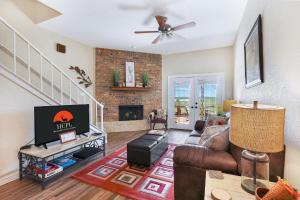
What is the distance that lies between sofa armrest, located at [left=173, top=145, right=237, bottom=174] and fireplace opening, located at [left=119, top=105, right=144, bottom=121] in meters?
4.07

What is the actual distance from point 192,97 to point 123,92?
2.46 meters

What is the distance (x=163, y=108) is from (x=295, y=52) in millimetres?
5116

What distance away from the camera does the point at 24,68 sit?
343 centimetres

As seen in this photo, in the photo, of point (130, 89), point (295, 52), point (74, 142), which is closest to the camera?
point (295, 52)

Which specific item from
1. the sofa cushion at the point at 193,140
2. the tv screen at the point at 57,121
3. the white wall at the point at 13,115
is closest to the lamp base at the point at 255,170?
the sofa cushion at the point at 193,140

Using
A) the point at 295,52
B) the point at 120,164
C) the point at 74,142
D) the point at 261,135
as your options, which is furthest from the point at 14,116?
the point at 295,52

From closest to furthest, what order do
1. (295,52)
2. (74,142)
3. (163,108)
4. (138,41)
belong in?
(295,52) < (74,142) < (138,41) < (163,108)

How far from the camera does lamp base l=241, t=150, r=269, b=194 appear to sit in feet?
3.65

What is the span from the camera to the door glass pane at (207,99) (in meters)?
5.40

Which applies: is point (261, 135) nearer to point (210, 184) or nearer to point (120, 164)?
point (210, 184)

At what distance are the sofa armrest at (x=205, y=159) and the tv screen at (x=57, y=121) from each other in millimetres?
2092

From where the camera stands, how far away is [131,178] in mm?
2455

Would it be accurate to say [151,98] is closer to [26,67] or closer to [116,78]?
[116,78]

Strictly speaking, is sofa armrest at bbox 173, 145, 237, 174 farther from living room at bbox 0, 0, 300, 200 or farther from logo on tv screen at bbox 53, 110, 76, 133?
logo on tv screen at bbox 53, 110, 76, 133
